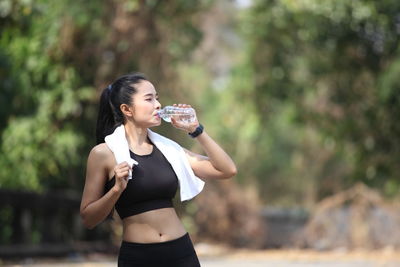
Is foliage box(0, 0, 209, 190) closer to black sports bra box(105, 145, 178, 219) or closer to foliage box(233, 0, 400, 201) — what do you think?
foliage box(233, 0, 400, 201)

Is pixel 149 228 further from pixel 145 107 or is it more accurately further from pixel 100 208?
pixel 145 107

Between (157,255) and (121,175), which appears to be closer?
(121,175)

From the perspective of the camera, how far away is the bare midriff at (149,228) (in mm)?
4656

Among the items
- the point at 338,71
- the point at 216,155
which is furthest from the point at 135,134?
the point at 338,71

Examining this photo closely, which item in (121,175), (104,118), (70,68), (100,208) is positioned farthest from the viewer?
(70,68)

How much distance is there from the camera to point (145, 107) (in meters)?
4.76

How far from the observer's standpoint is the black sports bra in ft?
15.3

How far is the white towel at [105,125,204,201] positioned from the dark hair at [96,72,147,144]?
118mm

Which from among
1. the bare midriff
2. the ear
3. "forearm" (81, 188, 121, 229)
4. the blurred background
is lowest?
the bare midriff

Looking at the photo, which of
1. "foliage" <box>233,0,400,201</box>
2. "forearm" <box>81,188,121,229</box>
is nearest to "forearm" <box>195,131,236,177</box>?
"forearm" <box>81,188,121,229</box>

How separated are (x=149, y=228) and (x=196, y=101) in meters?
16.8

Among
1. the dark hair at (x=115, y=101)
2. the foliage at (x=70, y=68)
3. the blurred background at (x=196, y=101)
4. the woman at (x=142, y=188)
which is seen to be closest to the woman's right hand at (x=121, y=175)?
the woman at (x=142, y=188)

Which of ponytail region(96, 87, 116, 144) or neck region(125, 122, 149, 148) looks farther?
ponytail region(96, 87, 116, 144)

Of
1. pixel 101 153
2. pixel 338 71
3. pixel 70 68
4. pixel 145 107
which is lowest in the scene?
pixel 101 153
